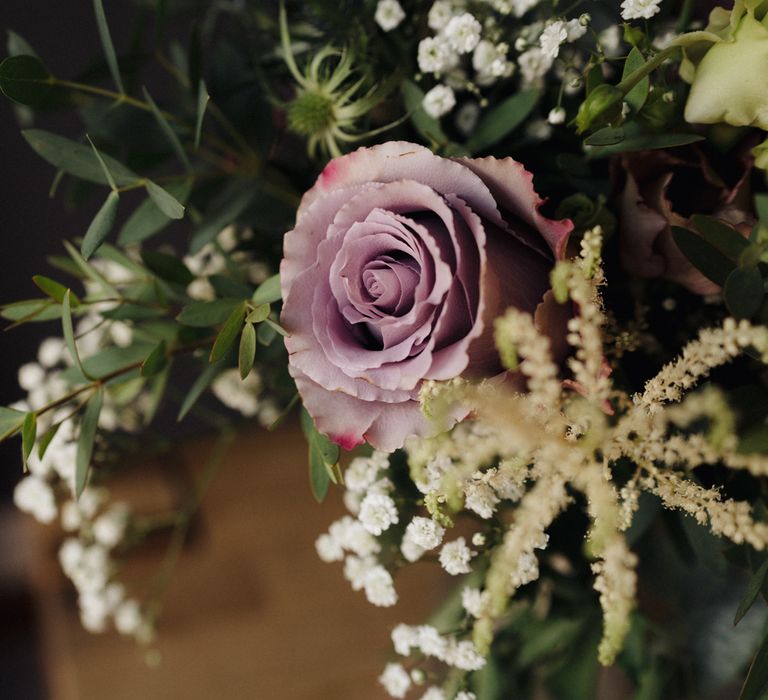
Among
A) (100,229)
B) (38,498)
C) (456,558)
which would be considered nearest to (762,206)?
(456,558)

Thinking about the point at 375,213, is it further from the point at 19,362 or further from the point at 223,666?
the point at 19,362

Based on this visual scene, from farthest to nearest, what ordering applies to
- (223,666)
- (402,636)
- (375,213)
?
(223,666)
(402,636)
(375,213)

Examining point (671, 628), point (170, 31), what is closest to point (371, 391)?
point (671, 628)

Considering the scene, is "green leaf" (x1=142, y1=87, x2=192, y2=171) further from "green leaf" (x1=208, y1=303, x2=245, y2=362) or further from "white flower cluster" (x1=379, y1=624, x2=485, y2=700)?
"white flower cluster" (x1=379, y1=624, x2=485, y2=700)

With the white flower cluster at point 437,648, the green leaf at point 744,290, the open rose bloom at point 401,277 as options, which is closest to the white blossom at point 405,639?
the white flower cluster at point 437,648

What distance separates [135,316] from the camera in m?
0.48

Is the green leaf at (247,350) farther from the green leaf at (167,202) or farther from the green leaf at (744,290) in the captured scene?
the green leaf at (744,290)

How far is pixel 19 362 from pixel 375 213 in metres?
0.91

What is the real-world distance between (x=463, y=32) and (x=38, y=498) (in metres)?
0.48

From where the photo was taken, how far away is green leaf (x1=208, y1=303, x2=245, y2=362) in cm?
38

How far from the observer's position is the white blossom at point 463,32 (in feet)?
1.35

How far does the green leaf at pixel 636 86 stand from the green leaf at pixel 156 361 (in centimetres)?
28

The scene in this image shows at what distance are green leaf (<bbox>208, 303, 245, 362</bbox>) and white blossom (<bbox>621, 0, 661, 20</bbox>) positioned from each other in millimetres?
243

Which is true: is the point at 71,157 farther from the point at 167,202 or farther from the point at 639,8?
the point at 639,8
